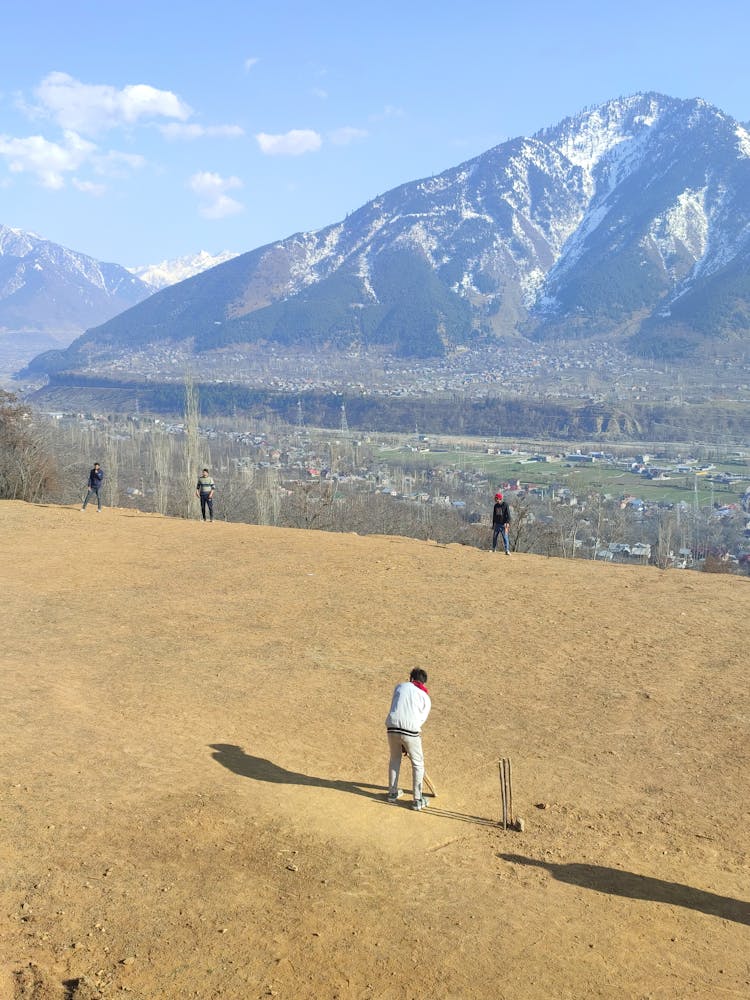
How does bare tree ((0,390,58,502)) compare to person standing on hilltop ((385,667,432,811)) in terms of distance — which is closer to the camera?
person standing on hilltop ((385,667,432,811))

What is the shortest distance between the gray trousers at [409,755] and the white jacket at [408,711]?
0.07m

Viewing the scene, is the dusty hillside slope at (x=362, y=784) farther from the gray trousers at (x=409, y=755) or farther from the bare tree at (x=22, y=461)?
the bare tree at (x=22, y=461)

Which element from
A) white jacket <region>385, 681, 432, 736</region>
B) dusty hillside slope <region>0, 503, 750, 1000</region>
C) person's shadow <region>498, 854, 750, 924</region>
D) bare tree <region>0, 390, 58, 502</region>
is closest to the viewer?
dusty hillside slope <region>0, 503, 750, 1000</region>

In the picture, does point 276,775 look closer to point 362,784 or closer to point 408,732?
point 362,784

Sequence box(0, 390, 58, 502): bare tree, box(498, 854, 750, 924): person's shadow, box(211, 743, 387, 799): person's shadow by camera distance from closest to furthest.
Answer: box(498, 854, 750, 924): person's shadow, box(211, 743, 387, 799): person's shadow, box(0, 390, 58, 502): bare tree

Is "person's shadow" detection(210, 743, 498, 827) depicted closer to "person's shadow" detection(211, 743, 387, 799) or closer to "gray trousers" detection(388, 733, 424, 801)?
"person's shadow" detection(211, 743, 387, 799)

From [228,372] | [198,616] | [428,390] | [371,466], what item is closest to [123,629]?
[198,616]

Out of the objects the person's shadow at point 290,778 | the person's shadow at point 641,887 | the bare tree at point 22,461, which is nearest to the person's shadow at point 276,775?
the person's shadow at point 290,778

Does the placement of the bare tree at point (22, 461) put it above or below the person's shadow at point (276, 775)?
above

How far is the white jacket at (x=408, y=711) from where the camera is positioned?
10.7 m

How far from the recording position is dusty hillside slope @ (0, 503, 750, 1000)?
752 cm

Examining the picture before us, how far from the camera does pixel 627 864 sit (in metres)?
9.77

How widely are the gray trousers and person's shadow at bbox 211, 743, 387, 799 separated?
38 centimetres

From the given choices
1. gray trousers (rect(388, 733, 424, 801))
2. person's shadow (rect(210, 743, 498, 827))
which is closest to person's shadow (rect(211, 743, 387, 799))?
person's shadow (rect(210, 743, 498, 827))
